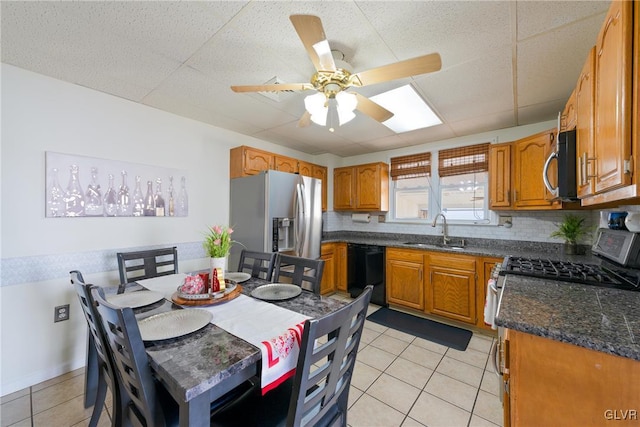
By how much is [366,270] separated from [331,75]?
269 centimetres

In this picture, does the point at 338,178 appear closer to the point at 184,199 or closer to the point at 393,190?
the point at 393,190

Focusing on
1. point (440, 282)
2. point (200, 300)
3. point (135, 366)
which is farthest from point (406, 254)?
point (135, 366)

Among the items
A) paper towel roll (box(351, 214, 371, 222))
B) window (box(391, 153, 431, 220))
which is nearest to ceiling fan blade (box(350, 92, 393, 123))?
window (box(391, 153, 431, 220))

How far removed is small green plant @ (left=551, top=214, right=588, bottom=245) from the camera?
2502mm

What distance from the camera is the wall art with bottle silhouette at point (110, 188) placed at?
1.99m

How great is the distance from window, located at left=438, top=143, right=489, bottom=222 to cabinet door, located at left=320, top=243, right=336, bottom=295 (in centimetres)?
171

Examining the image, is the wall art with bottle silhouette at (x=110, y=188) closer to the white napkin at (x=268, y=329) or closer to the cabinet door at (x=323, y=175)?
the white napkin at (x=268, y=329)

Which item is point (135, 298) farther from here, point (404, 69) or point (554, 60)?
point (554, 60)

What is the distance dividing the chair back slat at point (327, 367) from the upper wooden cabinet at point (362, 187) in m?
2.91

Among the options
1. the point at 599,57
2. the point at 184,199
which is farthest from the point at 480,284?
the point at 184,199

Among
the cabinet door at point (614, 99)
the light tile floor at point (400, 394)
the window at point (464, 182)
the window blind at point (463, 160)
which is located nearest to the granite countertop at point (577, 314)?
the cabinet door at point (614, 99)

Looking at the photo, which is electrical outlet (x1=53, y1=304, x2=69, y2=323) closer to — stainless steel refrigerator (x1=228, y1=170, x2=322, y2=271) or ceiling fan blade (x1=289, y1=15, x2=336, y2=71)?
stainless steel refrigerator (x1=228, y1=170, x2=322, y2=271)

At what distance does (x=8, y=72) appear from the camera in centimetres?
179

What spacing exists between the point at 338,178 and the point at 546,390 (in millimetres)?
3601
